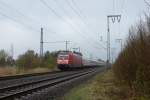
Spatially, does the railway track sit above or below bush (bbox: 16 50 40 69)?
below

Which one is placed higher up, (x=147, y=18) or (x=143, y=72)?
(x=147, y=18)

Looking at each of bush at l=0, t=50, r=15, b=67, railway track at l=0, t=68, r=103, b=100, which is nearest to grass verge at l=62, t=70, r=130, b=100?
railway track at l=0, t=68, r=103, b=100

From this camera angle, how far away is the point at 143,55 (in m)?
11.5

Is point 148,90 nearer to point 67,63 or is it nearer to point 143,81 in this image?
point 143,81

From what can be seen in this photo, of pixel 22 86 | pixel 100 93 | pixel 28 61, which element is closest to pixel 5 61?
pixel 28 61

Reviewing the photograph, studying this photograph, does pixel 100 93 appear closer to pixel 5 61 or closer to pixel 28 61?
pixel 28 61

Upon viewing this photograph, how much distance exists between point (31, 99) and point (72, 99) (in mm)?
1807

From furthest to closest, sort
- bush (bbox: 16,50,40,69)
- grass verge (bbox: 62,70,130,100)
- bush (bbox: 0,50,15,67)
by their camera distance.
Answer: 1. bush (bbox: 16,50,40,69)
2. bush (bbox: 0,50,15,67)
3. grass verge (bbox: 62,70,130,100)

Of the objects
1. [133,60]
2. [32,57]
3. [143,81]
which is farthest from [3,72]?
[143,81]

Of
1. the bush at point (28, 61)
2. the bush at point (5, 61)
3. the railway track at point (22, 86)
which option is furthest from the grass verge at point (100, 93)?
the bush at point (28, 61)

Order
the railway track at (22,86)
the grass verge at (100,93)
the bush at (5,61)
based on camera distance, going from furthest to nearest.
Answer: the bush at (5,61) < the railway track at (22,86) < the grass verge at (100,93)

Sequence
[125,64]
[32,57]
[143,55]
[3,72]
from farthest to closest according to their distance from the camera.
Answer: [32,57], [3,72], [125,64], [143,55]

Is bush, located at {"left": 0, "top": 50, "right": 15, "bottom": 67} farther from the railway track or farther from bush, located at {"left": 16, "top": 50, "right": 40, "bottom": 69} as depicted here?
the railway track

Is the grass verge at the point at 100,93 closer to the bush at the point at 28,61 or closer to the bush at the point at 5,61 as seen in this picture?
the bush at the point at 5,61
